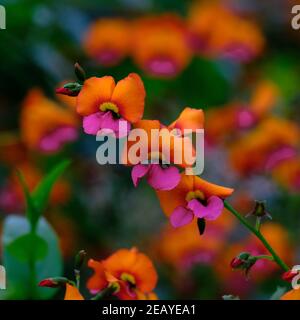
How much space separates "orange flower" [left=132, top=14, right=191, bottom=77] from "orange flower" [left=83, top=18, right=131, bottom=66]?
2 cm

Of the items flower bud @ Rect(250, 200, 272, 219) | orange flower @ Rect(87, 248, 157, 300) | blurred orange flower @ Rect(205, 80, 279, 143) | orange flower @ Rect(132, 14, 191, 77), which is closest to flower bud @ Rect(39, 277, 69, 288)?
orange flower @ Rect(87, 248, 157, 300)

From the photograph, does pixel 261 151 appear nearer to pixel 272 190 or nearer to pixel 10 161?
pixel 272 190

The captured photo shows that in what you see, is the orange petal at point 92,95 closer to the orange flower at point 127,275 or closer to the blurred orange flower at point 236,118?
the orange flower at point 127,275

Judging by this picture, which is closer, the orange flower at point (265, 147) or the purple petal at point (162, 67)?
the orange flower at point (265, 147)

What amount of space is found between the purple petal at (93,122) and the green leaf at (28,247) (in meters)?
0.21

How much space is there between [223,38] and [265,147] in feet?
1.07

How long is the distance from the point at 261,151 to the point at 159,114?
232mm

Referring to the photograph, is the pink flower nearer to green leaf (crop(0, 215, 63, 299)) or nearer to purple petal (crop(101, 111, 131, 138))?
purple petal (crop(101, 111, 131, 138))

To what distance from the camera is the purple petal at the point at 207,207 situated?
63 cm

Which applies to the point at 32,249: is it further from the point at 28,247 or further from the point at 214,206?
the point at 214,206

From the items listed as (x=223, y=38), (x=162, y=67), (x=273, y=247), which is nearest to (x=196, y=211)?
(x=273, y=247)

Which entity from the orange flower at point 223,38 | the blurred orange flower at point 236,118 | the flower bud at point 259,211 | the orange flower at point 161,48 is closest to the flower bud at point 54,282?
the flower bud at point 259,211

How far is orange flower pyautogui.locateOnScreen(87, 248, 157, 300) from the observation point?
678 millimetres
